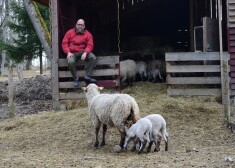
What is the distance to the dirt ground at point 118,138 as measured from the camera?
→ 6.21 m

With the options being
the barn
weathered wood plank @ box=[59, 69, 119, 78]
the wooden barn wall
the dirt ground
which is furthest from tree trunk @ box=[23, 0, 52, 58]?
the dirt ground

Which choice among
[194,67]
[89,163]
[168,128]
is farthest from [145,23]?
[89,163]

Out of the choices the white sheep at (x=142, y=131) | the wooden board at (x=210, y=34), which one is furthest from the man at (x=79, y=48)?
the white sheep at (x=142, y=131)

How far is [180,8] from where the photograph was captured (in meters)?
19.2

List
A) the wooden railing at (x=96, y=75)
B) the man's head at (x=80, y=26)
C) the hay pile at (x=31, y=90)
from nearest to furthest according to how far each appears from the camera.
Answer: the man's head at (x=80, y=26) → the wooden railing at (x=96, y=75) → the hay pile at (x=31, y=90)

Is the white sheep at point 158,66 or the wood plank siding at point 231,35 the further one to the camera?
the white sheep at point 158,66

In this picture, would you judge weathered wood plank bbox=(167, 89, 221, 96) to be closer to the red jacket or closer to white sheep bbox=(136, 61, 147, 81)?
the red jacket

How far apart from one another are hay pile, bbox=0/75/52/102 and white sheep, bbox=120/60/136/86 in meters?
4.75

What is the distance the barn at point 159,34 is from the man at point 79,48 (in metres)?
0.39

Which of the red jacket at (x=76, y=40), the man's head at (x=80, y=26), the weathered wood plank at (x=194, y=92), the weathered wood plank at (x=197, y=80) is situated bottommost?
the weathered wood plank at (x=194, y=92)

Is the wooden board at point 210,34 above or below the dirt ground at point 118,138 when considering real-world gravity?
above

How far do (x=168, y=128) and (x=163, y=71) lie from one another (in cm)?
560

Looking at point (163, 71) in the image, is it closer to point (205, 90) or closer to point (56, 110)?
point (205, 90)

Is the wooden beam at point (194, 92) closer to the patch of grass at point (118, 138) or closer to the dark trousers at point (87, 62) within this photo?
the patch of grass at point (118, 138)
